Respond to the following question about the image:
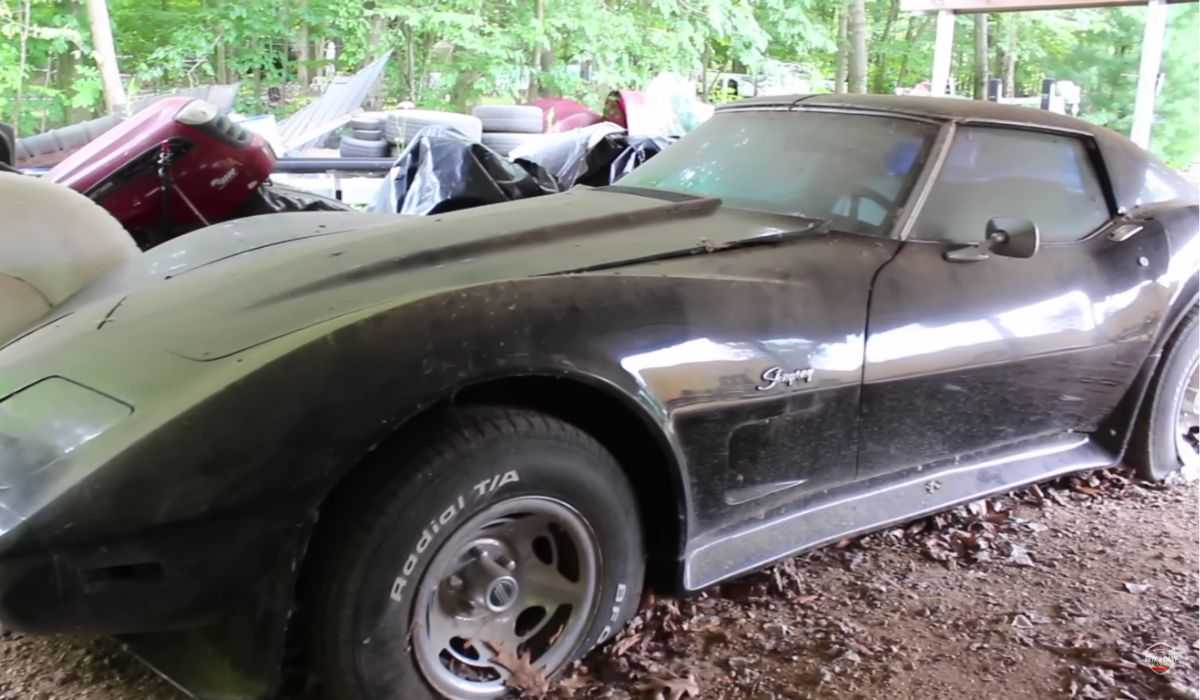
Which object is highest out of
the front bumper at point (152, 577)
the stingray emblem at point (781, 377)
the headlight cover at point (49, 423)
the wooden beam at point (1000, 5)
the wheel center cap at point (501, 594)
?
the wooden beam at point (1000, 5)

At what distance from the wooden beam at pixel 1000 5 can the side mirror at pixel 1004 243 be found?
7079 mm

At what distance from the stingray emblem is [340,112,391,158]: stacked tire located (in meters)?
5.82

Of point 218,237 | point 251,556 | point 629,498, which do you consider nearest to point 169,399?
point 251,556

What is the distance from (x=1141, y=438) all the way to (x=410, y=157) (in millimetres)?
3503

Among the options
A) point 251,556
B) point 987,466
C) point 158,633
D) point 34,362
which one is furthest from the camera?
point 987,466

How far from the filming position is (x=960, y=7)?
30.3 feet

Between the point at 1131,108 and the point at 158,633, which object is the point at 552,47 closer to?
the point at 1131,108

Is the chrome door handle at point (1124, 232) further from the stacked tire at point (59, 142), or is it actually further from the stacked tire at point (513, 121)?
the stacked tire at point (59, 142)

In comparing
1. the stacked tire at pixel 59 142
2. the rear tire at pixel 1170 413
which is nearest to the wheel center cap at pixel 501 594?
the rear tire at pixel 1170 413

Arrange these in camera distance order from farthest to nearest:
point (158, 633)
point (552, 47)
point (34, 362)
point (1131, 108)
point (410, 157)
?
point (552, 47) → point (1131, 108) → point (410, 157) → point (34, 362) → point (158, 633)

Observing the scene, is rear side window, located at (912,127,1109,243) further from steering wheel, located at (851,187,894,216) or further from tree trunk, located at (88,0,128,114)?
tree trunk, located at (88,0,128,114)

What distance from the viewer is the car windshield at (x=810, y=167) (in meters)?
2.84

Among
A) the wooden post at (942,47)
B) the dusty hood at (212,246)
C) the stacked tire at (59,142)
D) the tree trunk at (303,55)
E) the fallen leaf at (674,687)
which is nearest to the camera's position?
the fallen leaf at (674,687)

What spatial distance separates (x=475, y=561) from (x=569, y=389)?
1.36 feet
